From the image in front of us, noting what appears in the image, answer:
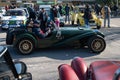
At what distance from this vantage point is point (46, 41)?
1038 centimetres

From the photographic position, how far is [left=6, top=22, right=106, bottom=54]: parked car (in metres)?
10.1

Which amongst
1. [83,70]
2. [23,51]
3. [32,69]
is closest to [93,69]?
[83,70]

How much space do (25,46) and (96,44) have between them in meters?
2.53

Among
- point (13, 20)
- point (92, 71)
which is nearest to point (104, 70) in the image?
point (92, 71)

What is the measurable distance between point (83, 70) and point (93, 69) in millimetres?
705

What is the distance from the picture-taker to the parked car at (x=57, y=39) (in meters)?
10.1

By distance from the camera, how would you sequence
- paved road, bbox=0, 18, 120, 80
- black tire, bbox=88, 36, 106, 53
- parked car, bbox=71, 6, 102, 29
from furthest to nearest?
parked car, bbox=71, 6, 102, 29, black tire, bbox=88, 36, 106, 53, paved road, bbox=0, 18, 120, 80

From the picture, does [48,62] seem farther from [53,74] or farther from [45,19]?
[45,19]

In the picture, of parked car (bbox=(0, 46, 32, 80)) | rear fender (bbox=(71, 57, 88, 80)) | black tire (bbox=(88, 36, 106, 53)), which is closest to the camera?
parked car (bbox=(0, 46, 32, 80))

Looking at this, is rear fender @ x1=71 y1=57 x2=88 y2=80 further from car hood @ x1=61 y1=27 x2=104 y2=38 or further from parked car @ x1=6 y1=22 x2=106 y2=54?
car hood @ x1=61 y1=27 x2=104 y2=38

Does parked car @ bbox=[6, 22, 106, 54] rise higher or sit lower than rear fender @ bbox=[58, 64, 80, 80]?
lower

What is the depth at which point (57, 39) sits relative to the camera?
1041 centimetres

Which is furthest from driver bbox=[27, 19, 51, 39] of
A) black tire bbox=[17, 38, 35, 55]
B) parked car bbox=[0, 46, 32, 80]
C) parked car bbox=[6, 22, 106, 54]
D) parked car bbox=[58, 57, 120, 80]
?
parked car bbox=[0, 46, 32, 80]

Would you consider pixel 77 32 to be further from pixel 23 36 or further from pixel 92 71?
pixel 92 71
